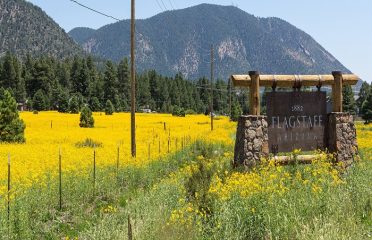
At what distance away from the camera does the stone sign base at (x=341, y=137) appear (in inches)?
575

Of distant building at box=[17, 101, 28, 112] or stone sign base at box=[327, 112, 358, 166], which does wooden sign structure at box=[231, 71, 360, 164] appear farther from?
distant building at box=[17, 101, 28, 112]

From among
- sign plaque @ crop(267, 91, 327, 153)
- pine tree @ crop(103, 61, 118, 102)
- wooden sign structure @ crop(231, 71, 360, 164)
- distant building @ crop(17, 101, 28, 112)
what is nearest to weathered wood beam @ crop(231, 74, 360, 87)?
wooden sign structure @ crop(231, 71, 360, 164)

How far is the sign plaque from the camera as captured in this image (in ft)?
46.0

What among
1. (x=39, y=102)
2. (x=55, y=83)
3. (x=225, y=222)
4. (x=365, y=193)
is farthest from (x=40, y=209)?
(x=55, y=83)

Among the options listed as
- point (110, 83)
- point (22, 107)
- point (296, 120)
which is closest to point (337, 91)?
point (296, 120)

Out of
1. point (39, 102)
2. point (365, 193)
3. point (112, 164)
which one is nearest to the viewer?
point (365, 193)

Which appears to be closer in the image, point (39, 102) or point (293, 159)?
point (293, 159)

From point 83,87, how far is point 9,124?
77721 millimetres

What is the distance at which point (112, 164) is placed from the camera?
18625mm

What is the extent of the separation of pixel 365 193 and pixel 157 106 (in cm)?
11639

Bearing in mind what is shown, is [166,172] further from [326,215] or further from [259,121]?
[326,215]

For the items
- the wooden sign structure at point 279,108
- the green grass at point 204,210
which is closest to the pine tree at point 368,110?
the wooden sign structure at point 279,108

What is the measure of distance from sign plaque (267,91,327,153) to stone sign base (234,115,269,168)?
0.76 feet

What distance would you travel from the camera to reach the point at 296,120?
1428 centimetres
